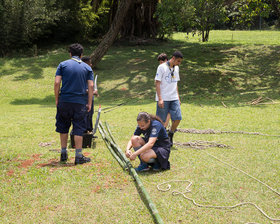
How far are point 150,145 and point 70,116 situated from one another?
5.28ft

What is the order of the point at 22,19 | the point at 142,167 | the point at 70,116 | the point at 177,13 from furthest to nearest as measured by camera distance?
the point at 22,19 < the point at 177,13 < the point at 70,116 < the point at 142,167

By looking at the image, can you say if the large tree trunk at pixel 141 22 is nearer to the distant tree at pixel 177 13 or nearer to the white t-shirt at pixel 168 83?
the distant tree at pixel 177 13

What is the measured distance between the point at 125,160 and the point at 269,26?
49592 mm

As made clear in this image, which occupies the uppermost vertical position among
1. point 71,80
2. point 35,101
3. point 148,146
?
point 71,80

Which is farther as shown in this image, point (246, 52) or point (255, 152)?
point (246, 52)

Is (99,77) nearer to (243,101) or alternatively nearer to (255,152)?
(243,101)

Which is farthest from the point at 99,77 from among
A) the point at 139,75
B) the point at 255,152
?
the point at 255,152

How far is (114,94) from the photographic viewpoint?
17.3 metres

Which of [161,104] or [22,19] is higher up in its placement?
[22,19]

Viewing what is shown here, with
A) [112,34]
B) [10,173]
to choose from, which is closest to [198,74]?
[112,34]

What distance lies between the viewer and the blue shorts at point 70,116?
5703mm

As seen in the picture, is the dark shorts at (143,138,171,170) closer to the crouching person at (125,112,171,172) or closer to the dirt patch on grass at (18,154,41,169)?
the crouching person at (125,112,171,172)

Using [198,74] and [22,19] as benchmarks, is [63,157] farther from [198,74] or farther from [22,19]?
[22,19]

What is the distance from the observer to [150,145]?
5172mm
